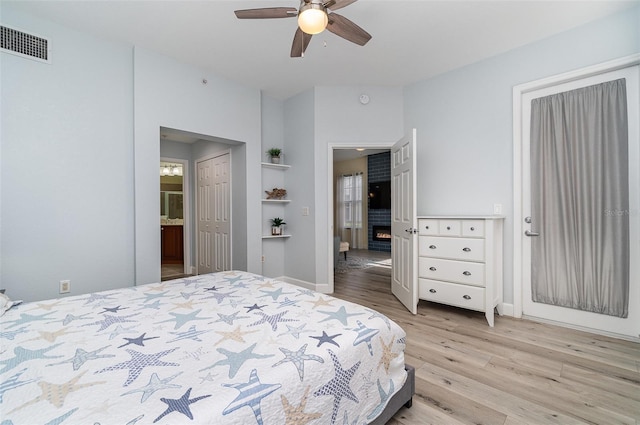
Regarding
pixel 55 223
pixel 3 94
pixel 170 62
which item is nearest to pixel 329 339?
pixel 55 223

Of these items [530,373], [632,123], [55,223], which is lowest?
[530,373]

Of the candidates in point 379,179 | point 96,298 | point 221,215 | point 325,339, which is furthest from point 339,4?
point 379,179

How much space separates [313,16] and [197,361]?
6.39ft

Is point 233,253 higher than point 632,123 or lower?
lower

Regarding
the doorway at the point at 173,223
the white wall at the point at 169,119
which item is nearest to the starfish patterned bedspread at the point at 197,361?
the white wall at the point at 169,119

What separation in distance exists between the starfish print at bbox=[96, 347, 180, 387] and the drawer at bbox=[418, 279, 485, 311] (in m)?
2.74

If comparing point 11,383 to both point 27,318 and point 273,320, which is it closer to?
point 27,318

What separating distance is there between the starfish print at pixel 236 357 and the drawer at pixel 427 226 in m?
2.55

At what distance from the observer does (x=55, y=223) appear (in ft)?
8.38

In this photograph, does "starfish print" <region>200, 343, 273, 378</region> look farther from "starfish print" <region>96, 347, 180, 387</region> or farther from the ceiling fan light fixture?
the ceiling fan light fixture

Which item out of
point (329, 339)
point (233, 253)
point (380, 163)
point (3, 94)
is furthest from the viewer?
point (380, 163)

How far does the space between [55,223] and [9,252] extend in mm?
368

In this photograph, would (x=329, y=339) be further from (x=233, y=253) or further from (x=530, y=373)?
(x=233, y=253)

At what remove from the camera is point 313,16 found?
174 cm
